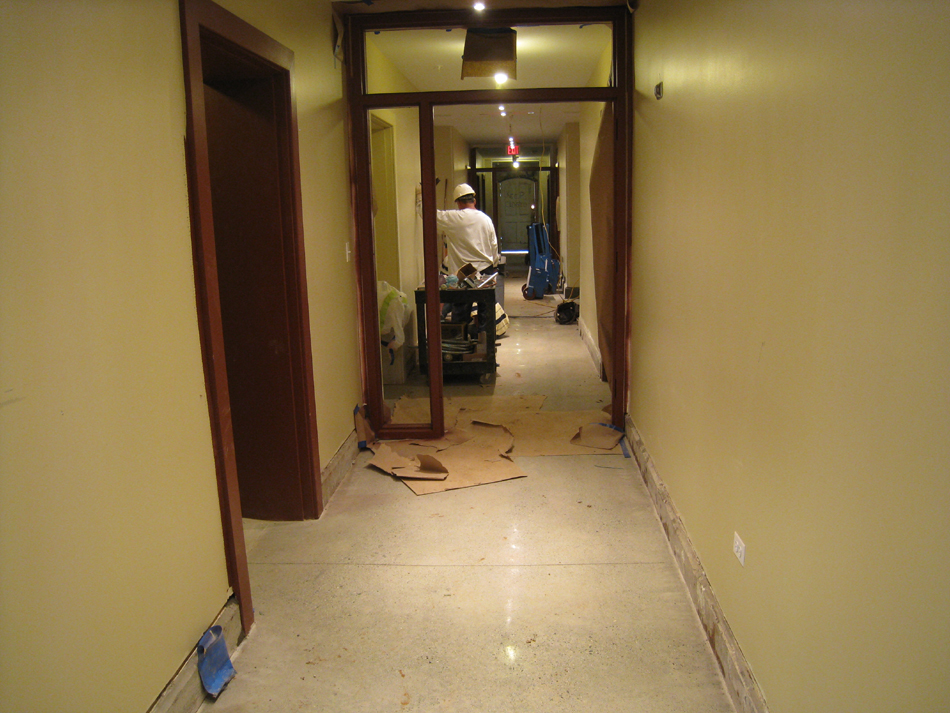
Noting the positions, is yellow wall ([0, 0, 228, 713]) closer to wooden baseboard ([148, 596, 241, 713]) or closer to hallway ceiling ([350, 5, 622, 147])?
wooden baseboard ([148, 596, 241, 713])

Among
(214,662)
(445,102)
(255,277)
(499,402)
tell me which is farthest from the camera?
(499,402)

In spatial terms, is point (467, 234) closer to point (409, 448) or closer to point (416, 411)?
point (416, 411)

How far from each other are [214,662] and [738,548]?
1.65 m

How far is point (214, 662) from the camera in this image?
2109 millimetres

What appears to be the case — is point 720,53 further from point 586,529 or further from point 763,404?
point 586,529

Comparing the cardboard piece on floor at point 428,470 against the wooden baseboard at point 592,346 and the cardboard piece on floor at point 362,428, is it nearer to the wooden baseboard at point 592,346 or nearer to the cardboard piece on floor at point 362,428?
the cardboard piece on floor at point 362,428

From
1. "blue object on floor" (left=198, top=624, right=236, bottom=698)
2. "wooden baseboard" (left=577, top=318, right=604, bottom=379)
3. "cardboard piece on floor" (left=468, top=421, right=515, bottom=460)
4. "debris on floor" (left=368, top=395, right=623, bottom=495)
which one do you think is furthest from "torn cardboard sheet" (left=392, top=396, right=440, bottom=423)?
"blue object on floor" (left=198, top=624, right=236, bottom=698)

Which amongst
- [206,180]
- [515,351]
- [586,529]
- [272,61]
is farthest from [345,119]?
[515,351]

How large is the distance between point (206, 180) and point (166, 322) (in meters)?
0.50

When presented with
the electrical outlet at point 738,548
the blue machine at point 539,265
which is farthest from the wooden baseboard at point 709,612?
the blue machine at point 539,265

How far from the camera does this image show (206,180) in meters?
2.10

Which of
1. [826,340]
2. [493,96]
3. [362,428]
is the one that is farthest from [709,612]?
[493,96]

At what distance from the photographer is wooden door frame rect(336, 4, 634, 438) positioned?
3939 mm

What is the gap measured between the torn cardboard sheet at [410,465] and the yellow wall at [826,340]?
1693 millimetres
